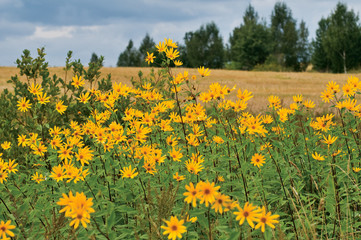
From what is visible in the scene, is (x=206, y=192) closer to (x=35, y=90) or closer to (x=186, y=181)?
(x=186, y=181)

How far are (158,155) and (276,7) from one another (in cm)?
5588

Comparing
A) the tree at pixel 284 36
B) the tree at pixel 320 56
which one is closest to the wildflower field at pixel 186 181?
the tree at pixel 320 56

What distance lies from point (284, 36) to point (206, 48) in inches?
479

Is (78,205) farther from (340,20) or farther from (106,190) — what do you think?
(340,20)

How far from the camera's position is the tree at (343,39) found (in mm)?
37062

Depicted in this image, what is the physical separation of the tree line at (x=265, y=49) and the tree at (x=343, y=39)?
0.11 metres

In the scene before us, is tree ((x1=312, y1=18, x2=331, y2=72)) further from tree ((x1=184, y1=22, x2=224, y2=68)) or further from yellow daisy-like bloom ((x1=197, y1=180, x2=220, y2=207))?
yellow daisy-like bloom ((x1=197, y1=180, x2=220, y2=207))

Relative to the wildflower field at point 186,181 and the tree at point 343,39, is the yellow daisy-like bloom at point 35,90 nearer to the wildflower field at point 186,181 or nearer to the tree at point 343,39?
the wildflower field at point 186,181

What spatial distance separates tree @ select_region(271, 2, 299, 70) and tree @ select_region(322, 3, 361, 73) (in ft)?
27.8

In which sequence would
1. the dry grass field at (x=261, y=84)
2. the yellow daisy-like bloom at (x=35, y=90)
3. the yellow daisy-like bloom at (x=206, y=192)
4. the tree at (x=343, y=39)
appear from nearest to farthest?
the yellow daisy-like bloom at (x=206, y=192) < the yellow daisy-like bloom at (x=35, y=90) < the dry grass field at (x=261, y=84) < the tree at (x=343, y=39)

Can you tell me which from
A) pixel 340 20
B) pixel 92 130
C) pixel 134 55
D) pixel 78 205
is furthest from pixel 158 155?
pixel 134 55

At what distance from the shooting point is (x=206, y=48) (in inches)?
2128

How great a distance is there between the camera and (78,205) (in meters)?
1.37

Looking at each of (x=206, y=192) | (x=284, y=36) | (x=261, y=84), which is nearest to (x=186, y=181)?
(x=206, y=192)
